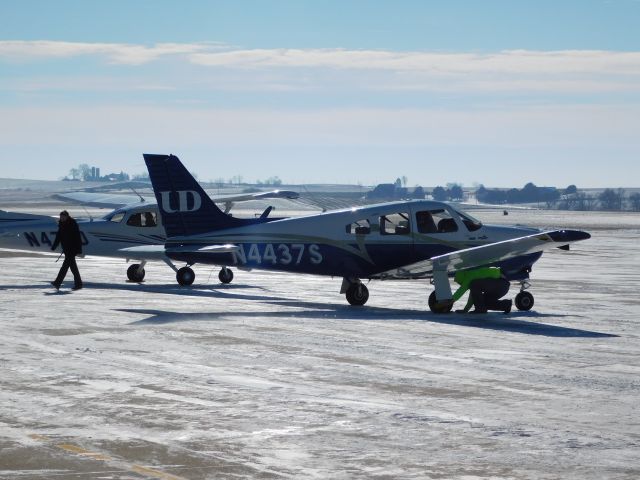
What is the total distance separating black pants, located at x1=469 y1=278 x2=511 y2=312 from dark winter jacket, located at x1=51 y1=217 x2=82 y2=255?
10.3 meters

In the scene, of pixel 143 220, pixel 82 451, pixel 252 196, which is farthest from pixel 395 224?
pixel 82 451

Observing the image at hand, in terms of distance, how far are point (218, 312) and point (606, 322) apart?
23.5 feet

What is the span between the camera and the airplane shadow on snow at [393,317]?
19688 mm

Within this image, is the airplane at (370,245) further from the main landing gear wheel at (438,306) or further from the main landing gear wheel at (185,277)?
the main landing gear wheel at (185,277)

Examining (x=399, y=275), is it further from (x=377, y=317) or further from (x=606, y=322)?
(x=606, y=322)

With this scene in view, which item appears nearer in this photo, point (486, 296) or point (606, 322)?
point (606, 322)

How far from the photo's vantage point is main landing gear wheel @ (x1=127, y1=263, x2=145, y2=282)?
31.2 m

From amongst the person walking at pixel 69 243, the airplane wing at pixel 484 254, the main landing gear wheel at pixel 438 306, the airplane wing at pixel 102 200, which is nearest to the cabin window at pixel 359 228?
the airplane wing at pixel 484 254

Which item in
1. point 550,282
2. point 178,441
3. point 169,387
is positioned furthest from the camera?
point 550,282

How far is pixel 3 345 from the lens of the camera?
16.9m

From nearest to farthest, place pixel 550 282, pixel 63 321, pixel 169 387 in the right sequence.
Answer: pixel 169 387 < pixel 63 321 < pixel 550 282

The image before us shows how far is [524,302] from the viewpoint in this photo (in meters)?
23.3

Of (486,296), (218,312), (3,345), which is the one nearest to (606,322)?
(486,296)

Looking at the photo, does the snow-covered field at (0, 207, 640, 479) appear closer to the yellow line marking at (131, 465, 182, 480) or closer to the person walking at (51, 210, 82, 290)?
the yellow line marking at (131, 465, 182, 480)
